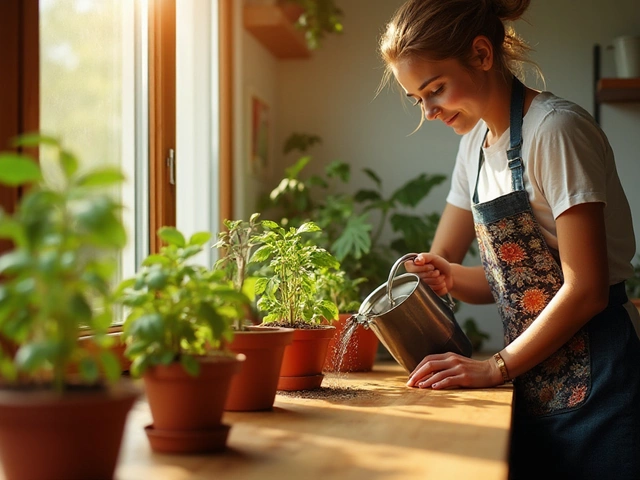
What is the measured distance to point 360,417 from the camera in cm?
120

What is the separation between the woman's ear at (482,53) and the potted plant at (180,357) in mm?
955

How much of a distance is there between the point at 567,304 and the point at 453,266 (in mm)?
441

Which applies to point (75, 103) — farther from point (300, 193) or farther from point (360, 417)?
point (300, 193)

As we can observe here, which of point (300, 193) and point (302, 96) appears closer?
point (300, 193)

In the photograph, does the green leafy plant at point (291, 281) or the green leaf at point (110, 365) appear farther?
the green leafy plant at point (291, 281)

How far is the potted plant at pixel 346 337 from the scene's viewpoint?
1.80 m

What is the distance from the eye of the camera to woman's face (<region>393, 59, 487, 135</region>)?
1636 millimetres

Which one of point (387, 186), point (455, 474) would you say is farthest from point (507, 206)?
point (387, 186)

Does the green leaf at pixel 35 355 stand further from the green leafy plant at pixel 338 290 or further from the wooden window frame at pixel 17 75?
the green leafy plant at pixel 338 290

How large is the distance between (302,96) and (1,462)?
3.07m

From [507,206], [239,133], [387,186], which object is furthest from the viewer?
[387,186]

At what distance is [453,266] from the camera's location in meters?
1.89

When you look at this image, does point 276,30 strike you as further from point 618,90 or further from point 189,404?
point 189,404

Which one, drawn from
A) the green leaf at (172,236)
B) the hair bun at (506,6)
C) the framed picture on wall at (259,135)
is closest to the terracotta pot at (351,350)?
the hair bun at (506,6)
